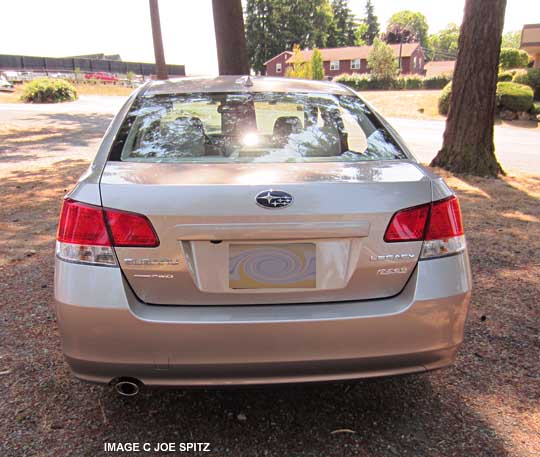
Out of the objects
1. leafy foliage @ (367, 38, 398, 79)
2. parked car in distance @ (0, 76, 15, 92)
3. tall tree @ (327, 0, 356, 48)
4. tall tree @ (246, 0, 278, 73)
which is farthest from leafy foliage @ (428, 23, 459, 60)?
parked car in distance @ (0, 76, 15, 92)

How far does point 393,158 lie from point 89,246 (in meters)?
1.48

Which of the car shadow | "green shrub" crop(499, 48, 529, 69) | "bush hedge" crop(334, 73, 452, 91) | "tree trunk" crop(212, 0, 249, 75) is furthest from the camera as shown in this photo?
"bush hedge" crop(334, 73, 452, 91)

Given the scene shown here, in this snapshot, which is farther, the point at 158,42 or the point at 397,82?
the point at 397,82

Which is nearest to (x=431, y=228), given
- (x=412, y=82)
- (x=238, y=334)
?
(x=238, y=334)

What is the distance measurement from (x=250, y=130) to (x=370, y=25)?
11869 cm

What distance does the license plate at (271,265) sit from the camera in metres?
1.95

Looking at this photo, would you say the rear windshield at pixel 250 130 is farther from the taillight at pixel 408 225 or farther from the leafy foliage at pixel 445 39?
the leafy foliage at pixel 445 39

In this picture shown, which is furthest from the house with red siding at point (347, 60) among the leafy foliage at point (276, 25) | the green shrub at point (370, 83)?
the green shrub at point (370, 83)

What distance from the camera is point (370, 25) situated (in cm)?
11094

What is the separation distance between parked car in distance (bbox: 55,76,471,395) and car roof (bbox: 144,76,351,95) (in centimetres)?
111

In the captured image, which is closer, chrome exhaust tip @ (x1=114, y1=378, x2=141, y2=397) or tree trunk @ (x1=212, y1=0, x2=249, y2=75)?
chrome exhaust tip @ (x1=114, y1=378, x2=141, y2=397)

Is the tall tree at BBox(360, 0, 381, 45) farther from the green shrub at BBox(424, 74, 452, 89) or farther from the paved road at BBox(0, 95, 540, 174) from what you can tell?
the paved road at BBox(0, 95, 540, 174)

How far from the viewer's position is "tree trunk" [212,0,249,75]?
26.7 ft

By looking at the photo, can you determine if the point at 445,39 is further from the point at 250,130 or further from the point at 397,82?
the point at 250,130
